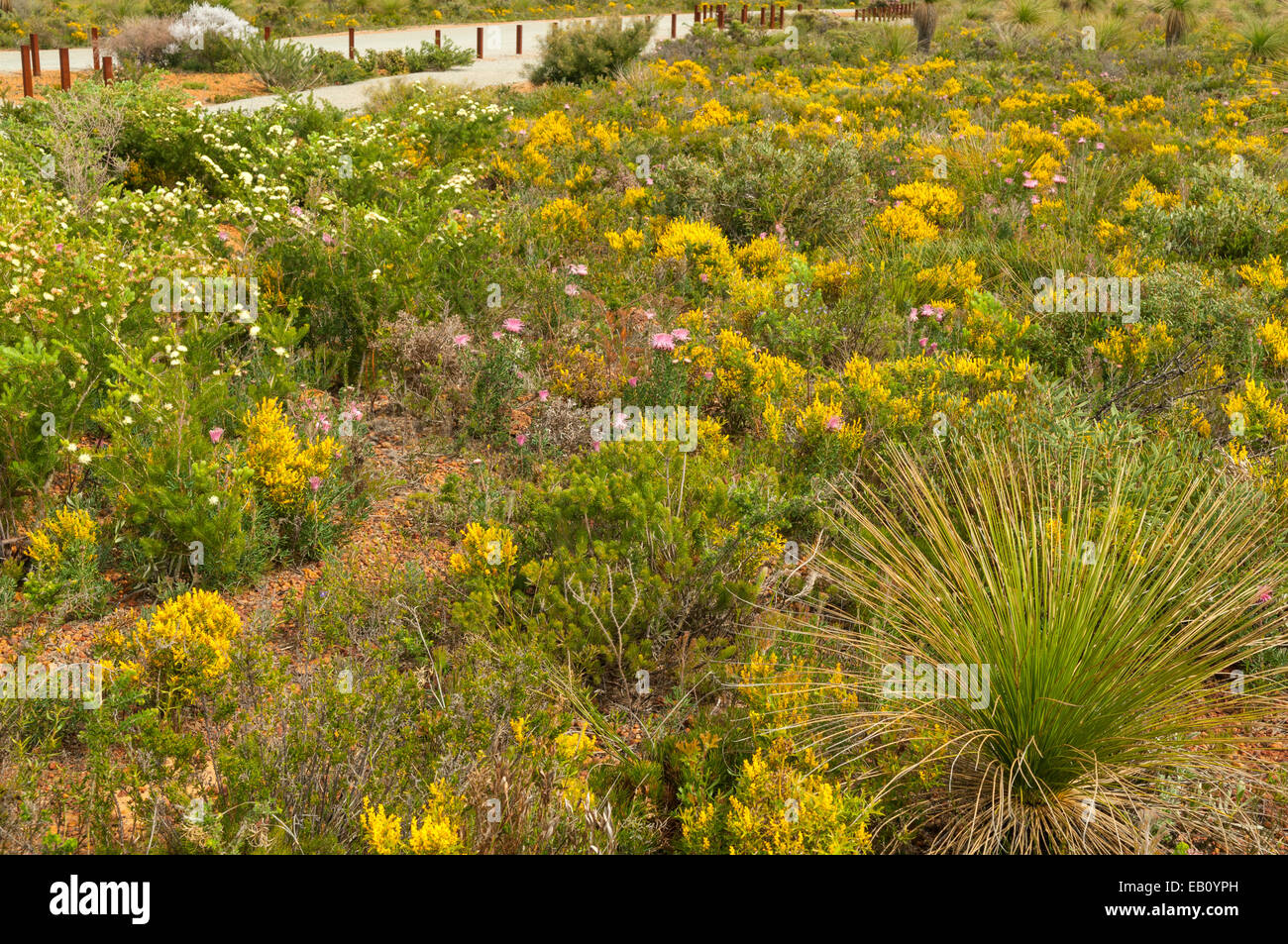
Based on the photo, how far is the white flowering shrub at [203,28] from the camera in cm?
1795

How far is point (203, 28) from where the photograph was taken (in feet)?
60.7

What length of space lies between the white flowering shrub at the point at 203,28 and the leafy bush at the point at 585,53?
5154 mm

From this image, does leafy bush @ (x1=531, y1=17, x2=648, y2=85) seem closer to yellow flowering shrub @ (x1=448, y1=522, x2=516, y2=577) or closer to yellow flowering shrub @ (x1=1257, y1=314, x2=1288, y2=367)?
yellow flowering shrub @ (x1=1257, y1=314, x2=1288, y2=367)

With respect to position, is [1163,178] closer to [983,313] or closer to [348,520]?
[983,313]

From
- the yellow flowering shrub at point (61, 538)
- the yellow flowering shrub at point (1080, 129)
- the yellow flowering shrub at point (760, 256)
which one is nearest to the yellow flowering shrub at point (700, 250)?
the yellow flowering shrub at point (760, 256)

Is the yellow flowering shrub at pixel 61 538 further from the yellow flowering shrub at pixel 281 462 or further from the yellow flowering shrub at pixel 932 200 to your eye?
the yellow flowering shrub at pixel 932 200

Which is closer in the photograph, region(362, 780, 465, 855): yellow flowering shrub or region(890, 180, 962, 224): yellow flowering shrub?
region(362, 780, 465, 855): yellow flowering shrub

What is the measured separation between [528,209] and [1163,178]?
20.9 ft

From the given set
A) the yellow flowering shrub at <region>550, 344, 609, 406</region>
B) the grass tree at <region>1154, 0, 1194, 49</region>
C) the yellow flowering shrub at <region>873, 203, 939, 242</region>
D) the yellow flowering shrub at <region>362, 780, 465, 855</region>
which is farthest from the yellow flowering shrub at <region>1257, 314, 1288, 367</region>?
the grass tree at <region>1154, 0, 1194, 49</region>

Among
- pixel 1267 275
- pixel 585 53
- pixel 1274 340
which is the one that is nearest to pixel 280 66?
pixel 585 53

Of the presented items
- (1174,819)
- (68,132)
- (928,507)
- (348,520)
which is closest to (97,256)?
(348,520)

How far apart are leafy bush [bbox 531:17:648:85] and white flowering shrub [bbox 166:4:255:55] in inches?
203

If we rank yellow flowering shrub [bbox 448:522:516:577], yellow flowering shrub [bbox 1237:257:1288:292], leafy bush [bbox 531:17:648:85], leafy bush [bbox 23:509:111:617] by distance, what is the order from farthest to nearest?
1. leafy bush [bbox 531:17:648:85]
2. yellow flowering shrub [bbox 1237:257:1288:292]
3. yellow flowering shrub [bbox 448:522:516:577]
4. leafy bush [bbox 23:509:111:617]

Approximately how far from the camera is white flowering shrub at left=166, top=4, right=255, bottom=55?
1795 cm
